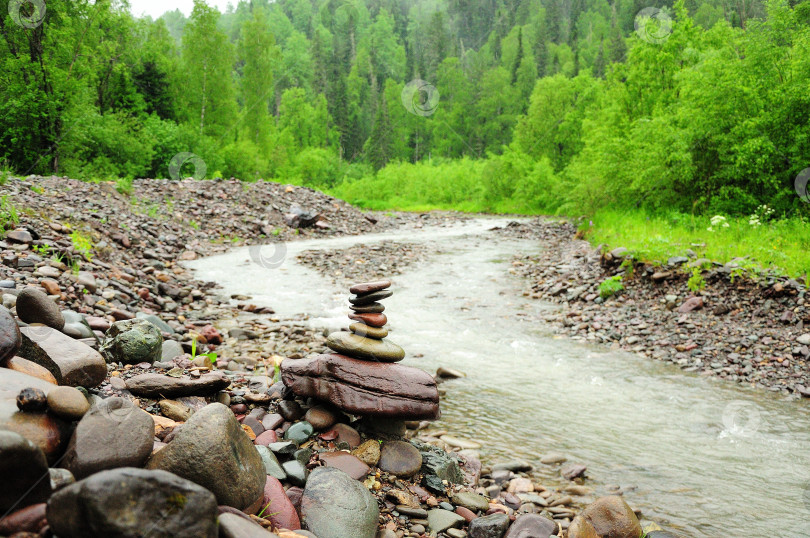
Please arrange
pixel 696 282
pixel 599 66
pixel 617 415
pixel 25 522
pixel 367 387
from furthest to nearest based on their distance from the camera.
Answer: pixel 599 66
pixel 696 282
pixel 617 415
pixel 367 387
pixel 25 522

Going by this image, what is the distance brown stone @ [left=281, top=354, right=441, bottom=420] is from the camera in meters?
4.71

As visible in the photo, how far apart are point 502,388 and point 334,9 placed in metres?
151

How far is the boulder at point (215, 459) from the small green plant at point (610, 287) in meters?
9.85

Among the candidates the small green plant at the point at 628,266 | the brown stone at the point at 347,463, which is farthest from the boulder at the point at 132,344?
the small green plant at the point at 628,266

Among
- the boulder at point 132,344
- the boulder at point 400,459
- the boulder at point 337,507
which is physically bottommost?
the boulder at point 400,459

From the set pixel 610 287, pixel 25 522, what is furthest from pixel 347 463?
pixel 610 287

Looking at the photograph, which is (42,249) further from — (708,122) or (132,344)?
(708,122)

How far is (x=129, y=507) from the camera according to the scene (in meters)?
2.00

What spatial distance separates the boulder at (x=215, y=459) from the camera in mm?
2773

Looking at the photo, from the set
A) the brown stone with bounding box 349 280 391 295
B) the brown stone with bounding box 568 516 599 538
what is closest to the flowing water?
the brown stone with bounding box 568 516 599 538

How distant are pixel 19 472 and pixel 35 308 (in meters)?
3.08

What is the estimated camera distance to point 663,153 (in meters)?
15.8

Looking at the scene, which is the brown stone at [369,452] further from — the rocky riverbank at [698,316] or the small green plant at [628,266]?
the small green plant at [628,266]

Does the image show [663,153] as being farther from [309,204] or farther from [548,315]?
[309,204]
